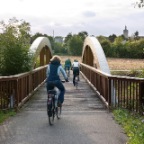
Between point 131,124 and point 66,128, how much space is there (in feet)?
4.81

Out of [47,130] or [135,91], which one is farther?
[135,91]

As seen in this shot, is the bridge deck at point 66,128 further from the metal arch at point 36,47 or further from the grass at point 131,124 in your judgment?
the metal arch at point 36,47

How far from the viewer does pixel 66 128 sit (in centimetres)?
893

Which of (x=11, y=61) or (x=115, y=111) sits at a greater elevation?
(x=11, y=61)

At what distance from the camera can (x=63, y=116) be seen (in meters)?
10.7

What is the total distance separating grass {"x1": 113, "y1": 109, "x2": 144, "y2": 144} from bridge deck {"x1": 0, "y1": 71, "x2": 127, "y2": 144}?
0.51 ft

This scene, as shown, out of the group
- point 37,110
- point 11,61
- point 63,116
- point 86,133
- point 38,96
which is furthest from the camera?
point 38,96

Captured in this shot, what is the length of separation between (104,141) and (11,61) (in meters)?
7.62

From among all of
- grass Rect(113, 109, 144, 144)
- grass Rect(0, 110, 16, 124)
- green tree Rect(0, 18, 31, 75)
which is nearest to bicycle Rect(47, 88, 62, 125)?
grass Rect(0, 110, 16, 124)

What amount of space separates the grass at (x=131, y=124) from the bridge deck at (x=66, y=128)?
0.51 ft

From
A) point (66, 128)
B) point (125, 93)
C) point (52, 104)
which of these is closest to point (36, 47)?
point (125, 93)

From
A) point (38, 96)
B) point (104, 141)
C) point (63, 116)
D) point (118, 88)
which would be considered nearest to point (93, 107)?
point (118, 88)

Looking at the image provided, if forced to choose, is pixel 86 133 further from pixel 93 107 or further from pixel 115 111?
pixel 93 107

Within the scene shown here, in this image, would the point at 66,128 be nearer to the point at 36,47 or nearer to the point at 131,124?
the point at 131,124
